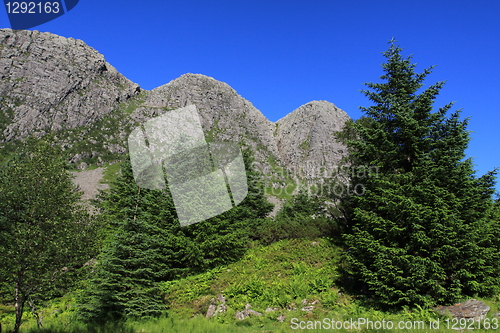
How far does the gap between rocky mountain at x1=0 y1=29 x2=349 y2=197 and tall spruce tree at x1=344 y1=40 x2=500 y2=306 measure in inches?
3853

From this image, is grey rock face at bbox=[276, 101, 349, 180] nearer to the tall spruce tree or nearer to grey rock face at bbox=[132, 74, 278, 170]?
grey rock face at bbox=[132, 74, 278, 170]

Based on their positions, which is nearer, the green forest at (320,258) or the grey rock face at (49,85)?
the green forest at (320,258)

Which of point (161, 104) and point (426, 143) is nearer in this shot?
point (426, 143)

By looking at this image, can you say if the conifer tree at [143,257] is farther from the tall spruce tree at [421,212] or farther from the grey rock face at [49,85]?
the grey rock face at [49,85]

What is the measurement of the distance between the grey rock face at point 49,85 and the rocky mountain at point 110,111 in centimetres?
30

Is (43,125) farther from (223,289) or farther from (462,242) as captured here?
(462,242)

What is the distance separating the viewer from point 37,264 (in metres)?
8.19

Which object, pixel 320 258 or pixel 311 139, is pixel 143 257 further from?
pixel 311 139

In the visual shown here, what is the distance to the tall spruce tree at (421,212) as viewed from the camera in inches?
409

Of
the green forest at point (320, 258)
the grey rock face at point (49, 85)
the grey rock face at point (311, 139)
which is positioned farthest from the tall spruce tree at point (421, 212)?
the grey rock face at point (49, 85)

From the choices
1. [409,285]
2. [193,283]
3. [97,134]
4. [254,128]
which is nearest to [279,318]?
[409,285]

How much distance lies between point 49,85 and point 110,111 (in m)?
24.0

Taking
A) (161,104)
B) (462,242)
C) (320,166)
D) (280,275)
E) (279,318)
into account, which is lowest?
(279,318)

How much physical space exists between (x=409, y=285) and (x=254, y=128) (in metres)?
140
